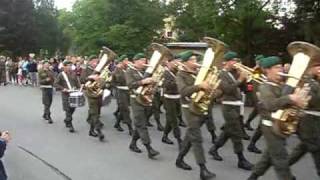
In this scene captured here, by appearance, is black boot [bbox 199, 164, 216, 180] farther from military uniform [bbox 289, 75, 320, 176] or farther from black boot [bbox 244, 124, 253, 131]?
black boot [bbox 244, 124, 253, 131]

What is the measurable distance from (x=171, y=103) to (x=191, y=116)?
2.55 metres

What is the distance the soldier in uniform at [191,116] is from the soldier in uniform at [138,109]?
3.50 feet

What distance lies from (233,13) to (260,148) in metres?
11.1

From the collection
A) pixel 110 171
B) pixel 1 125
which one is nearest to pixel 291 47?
pixel 110 171

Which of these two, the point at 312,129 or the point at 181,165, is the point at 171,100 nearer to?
the point at 181,165

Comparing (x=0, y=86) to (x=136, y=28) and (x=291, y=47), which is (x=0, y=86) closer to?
(x=136, y=28)

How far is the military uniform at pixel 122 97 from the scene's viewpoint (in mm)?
14297

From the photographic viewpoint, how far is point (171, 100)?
40.8 feet

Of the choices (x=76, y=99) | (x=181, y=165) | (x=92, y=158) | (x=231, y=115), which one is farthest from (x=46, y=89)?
(x=231, y=115)

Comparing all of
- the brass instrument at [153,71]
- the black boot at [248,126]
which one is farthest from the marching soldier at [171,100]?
the black boot at [248,126]

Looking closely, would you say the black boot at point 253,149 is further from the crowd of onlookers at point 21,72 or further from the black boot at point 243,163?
the crowd of onlookers at point 21,72

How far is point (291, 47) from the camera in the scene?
8.04 meters

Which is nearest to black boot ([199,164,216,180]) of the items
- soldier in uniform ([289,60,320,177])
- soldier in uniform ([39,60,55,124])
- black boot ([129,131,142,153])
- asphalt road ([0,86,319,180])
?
asphalt road ([0,86,319,180])

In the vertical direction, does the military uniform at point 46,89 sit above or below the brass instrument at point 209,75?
below
